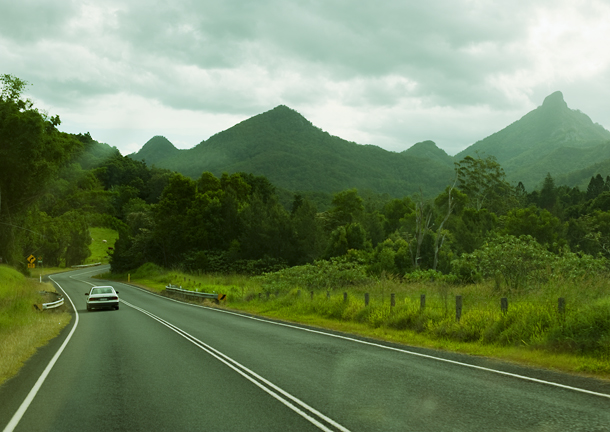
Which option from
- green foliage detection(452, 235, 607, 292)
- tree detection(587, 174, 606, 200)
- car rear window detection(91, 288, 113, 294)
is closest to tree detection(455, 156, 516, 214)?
tree detection(587, 174, 606, 200)

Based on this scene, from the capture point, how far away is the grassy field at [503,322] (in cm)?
1012

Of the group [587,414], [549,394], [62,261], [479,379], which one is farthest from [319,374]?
[62,261]

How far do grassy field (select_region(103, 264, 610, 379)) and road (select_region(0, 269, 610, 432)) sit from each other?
3.42 ft

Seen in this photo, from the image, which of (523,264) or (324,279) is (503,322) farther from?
(324,279)

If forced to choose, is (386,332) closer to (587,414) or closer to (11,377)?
(587,414)

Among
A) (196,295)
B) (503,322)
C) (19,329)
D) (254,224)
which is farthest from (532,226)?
(19,329)

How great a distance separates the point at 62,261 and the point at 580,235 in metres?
104

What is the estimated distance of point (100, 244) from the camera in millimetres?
124562

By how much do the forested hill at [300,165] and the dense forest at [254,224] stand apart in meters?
51.6

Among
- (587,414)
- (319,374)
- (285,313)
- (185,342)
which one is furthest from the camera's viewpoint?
(285,313)

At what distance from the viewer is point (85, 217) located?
57281 mm

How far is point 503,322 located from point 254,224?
5676 centimetres

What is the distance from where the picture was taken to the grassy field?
1012 centimetres

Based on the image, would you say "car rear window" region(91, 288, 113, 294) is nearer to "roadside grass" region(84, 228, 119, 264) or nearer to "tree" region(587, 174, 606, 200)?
"roadside grass" region(84, 228, 119, 264)
